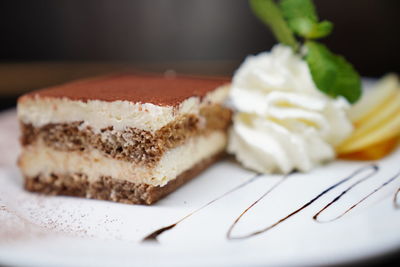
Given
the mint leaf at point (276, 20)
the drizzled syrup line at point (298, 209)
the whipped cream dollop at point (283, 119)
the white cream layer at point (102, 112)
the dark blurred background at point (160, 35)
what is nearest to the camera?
the drizzled syrup line at point (298, 209)

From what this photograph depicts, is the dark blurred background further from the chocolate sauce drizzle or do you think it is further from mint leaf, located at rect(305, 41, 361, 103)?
the chocolate sauce drizzle

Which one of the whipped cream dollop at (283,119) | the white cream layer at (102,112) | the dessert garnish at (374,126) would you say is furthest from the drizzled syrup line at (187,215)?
the dessert garnish at (374,126)

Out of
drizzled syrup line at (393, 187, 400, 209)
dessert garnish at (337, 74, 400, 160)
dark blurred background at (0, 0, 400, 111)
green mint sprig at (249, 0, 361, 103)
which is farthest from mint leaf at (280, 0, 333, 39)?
dark blurred background at (0, 0, 400, 111)

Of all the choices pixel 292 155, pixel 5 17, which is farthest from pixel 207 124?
pixel 5 17

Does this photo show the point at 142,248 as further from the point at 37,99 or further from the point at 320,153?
the point at 320,153

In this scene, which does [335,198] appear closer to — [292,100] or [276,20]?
[292,100]

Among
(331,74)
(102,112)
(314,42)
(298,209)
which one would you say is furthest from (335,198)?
(102,112)

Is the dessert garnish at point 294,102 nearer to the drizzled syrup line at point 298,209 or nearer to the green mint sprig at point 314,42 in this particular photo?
the green mint sprig at point 314,42
